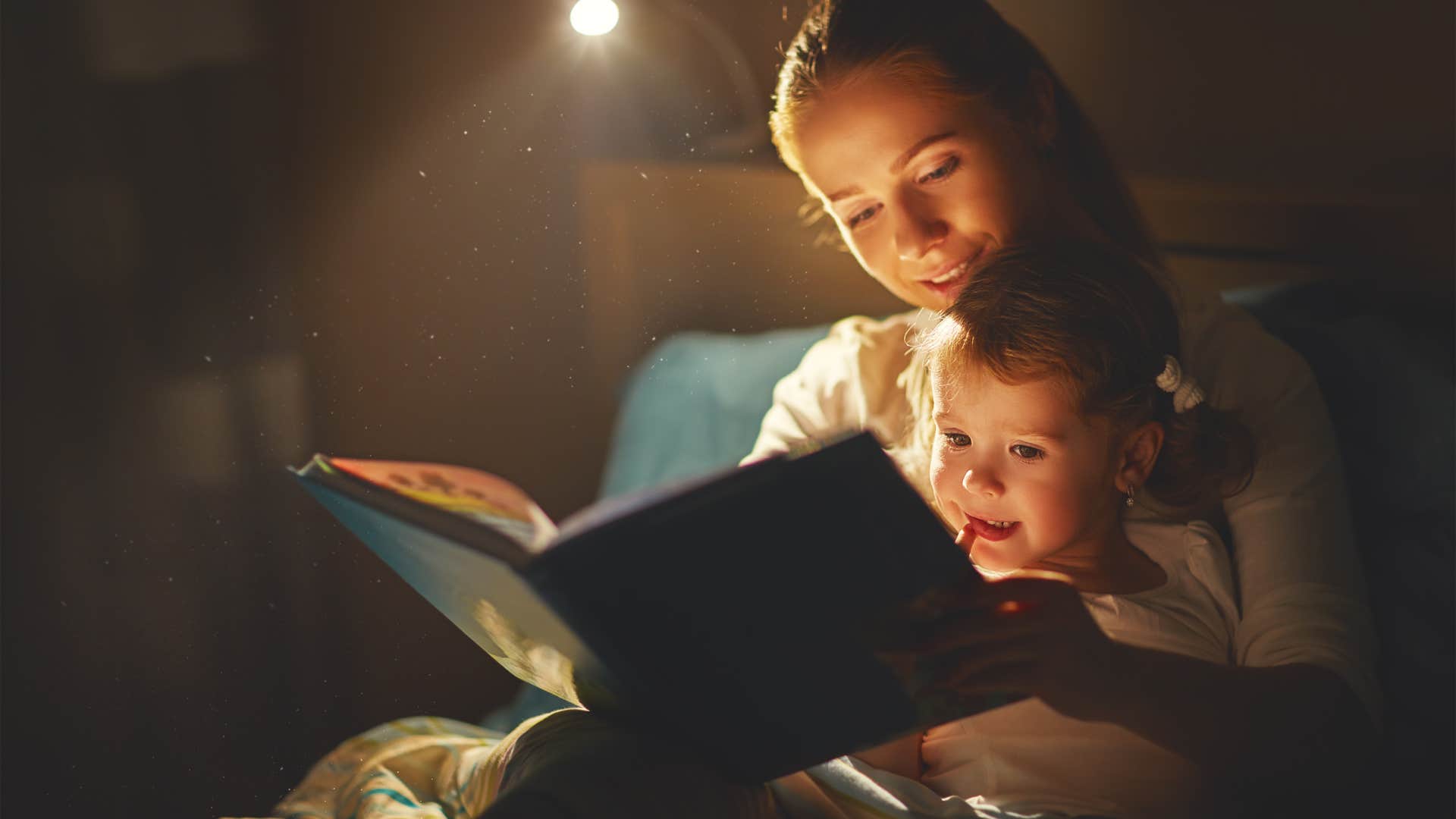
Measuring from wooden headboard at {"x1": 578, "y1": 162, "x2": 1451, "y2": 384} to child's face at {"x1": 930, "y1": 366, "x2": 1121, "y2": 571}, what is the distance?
0.39 metres

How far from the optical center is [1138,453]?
862mm

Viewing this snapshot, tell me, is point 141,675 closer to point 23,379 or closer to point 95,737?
point 95,737

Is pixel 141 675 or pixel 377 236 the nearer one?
pixel 141 675

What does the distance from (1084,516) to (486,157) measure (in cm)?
62

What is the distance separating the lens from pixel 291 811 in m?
0.85

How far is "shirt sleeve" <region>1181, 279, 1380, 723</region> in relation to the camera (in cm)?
78

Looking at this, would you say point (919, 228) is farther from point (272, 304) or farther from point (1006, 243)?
point (272, 304)

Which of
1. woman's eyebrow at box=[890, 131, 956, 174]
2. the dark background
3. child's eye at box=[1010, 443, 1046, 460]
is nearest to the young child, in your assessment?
child's eye at box=[1010, 443, 1046, 460]

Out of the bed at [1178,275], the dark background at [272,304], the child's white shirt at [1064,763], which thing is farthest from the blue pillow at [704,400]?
the child's white shirt at [1064,763]

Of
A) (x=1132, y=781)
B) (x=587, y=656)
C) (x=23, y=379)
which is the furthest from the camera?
(x=23, y=379)

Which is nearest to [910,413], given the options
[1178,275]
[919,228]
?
[919,228]

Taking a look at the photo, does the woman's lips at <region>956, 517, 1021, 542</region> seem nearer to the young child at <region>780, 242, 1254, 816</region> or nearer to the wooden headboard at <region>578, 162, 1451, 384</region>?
the young child at <region>780, 242, 1254, 816</region>

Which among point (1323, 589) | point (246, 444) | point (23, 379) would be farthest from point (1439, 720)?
point (23, 379)

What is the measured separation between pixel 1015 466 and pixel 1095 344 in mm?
110
